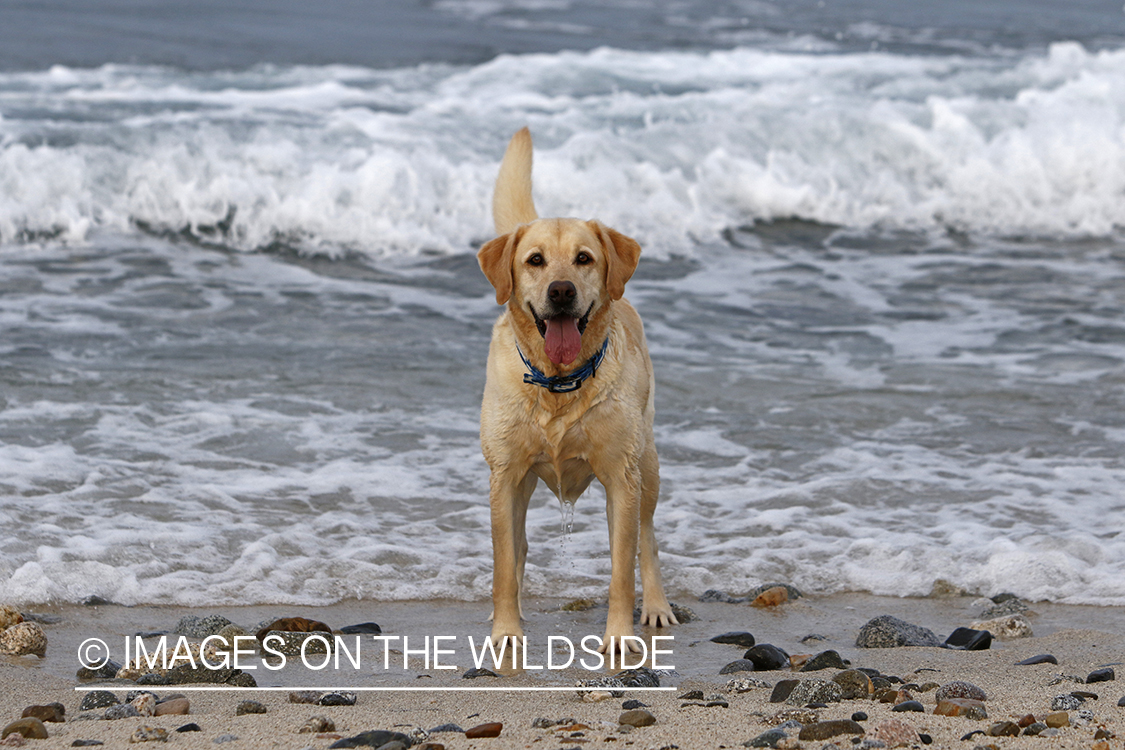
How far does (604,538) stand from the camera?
5.76 m

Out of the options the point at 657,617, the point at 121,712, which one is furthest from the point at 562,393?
the point at 121,712

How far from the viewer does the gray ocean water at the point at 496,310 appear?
5.52 m

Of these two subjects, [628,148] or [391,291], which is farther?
[628,148]

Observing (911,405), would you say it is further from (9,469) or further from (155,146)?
(155,146)

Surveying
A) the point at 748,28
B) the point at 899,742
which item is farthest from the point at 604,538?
the point at 748,28

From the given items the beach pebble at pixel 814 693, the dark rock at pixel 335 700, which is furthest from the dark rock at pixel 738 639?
the dark rock at pixel 335 700

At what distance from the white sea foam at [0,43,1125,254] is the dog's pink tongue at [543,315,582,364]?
7.96 meters

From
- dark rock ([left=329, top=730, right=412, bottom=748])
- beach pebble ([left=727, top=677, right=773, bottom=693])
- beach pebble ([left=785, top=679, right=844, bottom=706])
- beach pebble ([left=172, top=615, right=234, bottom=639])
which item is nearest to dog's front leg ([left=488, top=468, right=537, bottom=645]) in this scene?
beach pebble ([left=727, top=677, right=773, bottom=693])

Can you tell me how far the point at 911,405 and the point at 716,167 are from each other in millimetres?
7180

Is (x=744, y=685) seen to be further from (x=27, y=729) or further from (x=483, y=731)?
(x=27, y=729)

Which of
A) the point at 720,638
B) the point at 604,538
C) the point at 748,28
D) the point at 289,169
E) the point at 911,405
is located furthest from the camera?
the point at 748,28

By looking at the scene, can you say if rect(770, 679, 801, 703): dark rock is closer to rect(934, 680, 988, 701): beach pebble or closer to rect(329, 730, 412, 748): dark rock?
rect(934, 680, 988, 701): beach pebble

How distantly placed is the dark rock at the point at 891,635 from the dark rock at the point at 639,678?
93 cm

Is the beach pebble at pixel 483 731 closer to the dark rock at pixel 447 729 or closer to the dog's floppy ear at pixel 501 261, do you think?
the dark rock at pixel 447 729
